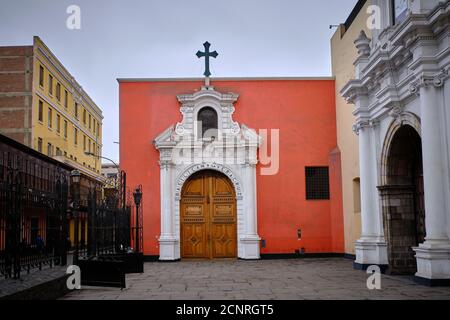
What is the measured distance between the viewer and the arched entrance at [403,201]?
43.2 ft

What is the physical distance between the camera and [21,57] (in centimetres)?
3081

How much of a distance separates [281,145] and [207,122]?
8.96ft

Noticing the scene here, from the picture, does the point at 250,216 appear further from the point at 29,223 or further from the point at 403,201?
the point at 29,223

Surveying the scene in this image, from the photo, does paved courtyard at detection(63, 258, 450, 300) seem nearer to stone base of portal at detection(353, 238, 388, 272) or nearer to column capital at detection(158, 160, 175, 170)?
stone base of portal at detection(353, 238, 388, 272)

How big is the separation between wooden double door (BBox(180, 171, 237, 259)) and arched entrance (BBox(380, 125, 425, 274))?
693 centimetres

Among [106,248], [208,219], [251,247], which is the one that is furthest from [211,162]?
[106,248]

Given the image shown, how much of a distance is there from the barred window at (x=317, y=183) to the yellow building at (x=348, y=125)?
0.75m

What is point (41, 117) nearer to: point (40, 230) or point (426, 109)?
point (40, 230)

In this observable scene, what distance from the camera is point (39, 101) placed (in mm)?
31453

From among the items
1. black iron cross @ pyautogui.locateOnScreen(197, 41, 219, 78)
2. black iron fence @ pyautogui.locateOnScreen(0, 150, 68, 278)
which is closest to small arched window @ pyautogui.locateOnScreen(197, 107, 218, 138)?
black iron cross @ pyautogui.locateOnScreen(197, 41, 219, 78)

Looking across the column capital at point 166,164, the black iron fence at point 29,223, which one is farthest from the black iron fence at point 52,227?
the column capital at point 166,164

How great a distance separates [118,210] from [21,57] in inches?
754

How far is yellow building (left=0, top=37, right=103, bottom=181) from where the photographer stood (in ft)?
100
